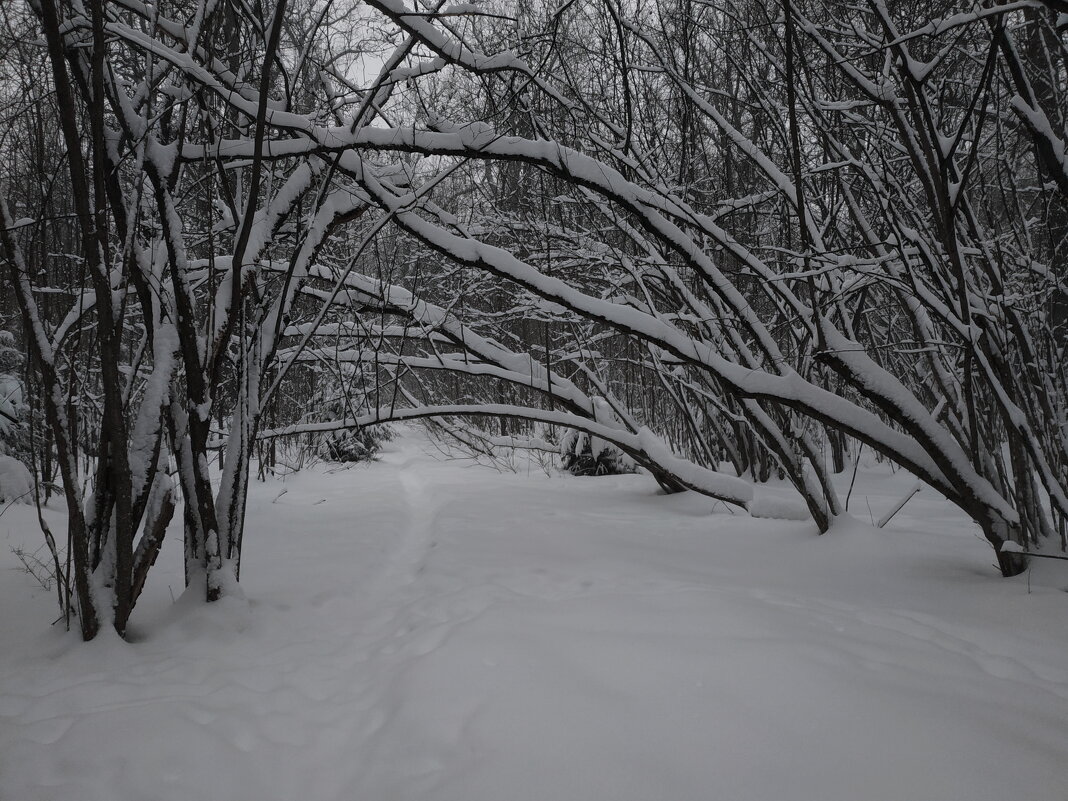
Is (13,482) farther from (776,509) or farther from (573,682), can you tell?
(776,509)

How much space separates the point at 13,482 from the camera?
399 centimetres

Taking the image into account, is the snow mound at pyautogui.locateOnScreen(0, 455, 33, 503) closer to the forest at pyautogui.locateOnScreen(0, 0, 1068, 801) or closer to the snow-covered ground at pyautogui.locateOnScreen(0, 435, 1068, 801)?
the forest at pyautogui.locateOnScreen(0, 0, 1068, 801)

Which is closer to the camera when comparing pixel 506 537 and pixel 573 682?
pixel 573 682

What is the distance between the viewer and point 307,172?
2.33 metres

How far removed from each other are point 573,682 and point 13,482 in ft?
14.6

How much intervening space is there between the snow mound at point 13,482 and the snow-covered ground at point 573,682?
1.85m

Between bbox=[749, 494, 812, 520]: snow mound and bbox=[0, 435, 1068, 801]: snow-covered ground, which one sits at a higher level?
bbox=[749, 494, 812, 520]: snow mound

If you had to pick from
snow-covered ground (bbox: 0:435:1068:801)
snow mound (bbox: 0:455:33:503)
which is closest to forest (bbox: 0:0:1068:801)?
snow-covered ground (bbox: 0:435:1068:801)

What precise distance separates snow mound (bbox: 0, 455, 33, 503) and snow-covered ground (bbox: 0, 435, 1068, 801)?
6.06ft

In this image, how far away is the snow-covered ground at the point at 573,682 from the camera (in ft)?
3.72

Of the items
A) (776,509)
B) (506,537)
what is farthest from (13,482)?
(776,509)

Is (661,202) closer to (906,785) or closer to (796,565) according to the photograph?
(796,565)

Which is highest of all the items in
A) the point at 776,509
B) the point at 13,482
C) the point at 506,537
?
the point at 13,482

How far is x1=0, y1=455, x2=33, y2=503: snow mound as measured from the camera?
3898 mm
